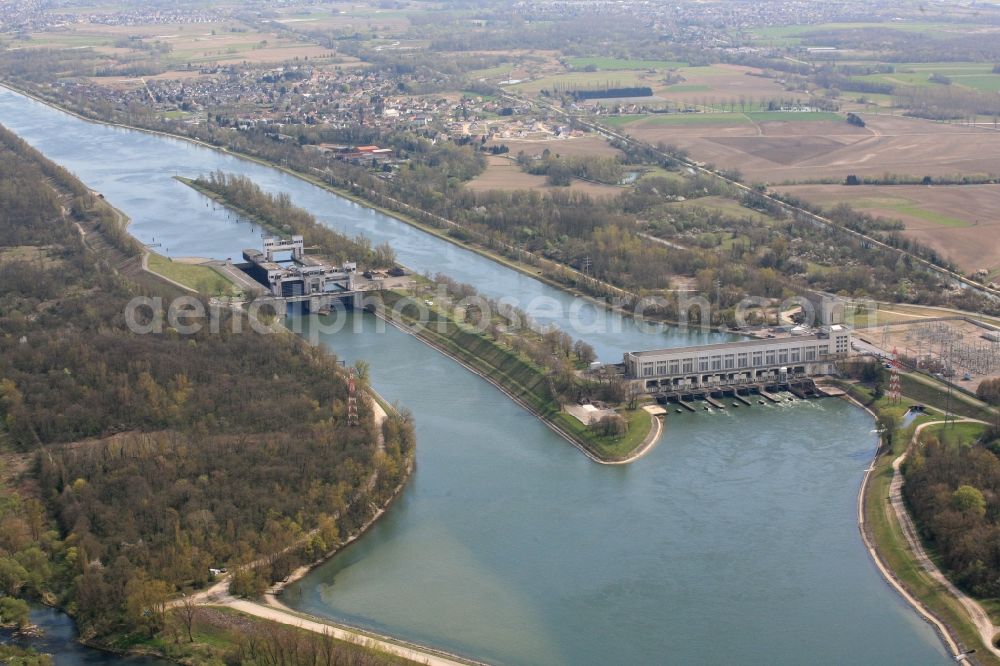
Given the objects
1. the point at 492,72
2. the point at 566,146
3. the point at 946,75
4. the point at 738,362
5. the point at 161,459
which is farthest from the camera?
the point at 492,72

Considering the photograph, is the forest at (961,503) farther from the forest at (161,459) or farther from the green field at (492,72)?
the green field at (492,72)

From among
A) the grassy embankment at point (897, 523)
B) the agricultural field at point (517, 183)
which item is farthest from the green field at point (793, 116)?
the grassy embankment at point (897, 523)

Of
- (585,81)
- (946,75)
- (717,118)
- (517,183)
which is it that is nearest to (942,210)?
(517,183)

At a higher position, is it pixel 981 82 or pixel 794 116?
pixel 981 82

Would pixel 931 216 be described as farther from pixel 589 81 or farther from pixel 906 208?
pixel 589 81

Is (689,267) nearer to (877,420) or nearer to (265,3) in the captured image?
(877,420)

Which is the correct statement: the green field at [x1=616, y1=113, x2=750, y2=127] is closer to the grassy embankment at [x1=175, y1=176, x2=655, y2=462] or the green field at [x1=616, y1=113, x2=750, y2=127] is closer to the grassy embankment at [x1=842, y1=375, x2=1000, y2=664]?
the grassy embankment at [x1=175, y1=176, x2=655, y2=462]

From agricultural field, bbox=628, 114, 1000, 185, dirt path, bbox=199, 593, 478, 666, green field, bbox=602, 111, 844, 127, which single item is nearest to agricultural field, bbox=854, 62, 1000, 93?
agricultural field, bbox=628, 114, 1000, 185
